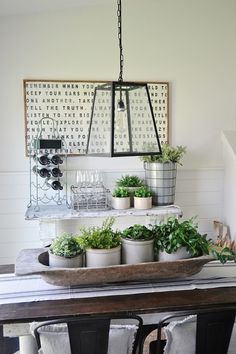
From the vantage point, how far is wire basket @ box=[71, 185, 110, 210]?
9.63 ft

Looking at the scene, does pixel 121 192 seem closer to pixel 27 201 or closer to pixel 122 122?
pixel 27 201

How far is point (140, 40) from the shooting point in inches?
127

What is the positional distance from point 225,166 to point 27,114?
1998 millimetres

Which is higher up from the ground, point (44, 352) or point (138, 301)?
point (138, 301)

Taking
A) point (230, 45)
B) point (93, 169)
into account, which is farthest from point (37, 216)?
point (230, 45)

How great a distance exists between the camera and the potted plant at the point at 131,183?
303 centimetres

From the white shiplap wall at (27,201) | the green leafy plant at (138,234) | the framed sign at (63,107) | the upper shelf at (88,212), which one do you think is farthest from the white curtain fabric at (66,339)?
the framed sign at (63,107)

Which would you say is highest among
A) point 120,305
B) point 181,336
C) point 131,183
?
point 131,183

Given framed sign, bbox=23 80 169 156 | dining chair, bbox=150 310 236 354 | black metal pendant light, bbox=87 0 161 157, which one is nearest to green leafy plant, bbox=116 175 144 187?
framed sign, bbox=23 80 169 156

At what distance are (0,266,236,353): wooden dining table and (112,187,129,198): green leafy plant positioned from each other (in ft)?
4.55

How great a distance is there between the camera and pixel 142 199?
2.92 meters

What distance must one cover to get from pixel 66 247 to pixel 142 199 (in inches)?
57.1

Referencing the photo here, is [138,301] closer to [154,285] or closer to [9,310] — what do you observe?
[154,285]

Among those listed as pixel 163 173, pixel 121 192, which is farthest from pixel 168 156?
pixel 121 192
